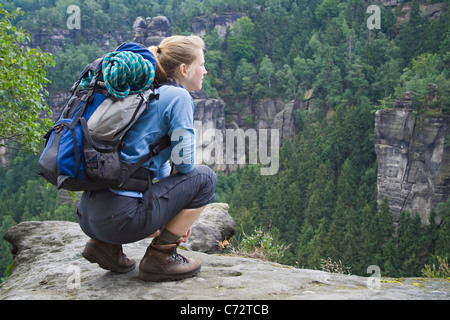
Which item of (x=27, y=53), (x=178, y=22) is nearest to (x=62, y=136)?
(x=27, y=53)

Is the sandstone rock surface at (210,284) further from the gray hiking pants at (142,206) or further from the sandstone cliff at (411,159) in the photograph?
the sandstone cliff at (411,159)

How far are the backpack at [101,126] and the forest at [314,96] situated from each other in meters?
20.1

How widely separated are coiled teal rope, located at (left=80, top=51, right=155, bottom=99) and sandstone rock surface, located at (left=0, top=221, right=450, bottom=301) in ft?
3.45

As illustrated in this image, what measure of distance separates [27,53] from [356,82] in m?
48.6

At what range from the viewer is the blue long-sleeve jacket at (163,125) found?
8.49ft

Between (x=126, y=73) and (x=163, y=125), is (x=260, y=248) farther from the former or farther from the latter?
(x=126, y=73)

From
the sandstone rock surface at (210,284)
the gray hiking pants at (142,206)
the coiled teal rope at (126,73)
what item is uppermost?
the coiled teal rope at (126,73)

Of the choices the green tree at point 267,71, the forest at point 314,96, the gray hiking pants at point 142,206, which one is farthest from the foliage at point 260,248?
the green tree at point 267,71

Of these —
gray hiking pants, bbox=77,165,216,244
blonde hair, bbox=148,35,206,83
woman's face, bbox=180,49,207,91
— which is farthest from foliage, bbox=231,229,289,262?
blonde hair, bbox=148,35,206,83

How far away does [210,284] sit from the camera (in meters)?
2.90

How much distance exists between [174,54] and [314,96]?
181 feet

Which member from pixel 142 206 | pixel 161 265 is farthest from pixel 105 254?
pixel 142 206

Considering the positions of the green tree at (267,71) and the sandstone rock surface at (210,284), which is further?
the green tree at (267,71)
